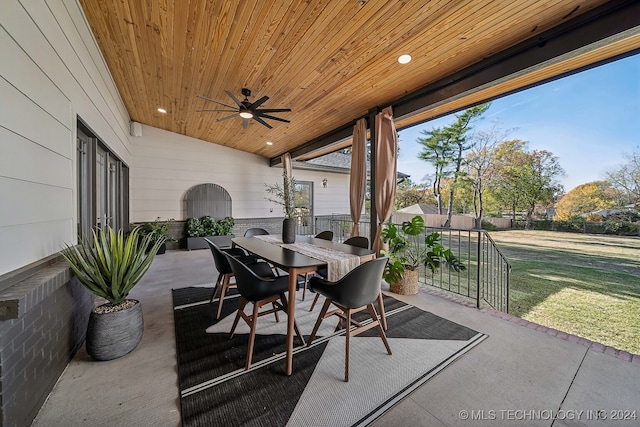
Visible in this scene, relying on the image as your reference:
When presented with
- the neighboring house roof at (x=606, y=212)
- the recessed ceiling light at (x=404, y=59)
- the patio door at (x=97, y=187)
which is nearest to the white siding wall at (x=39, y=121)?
the patio door at (x=97, y=187)

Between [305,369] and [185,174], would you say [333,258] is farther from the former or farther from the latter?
[185,174]

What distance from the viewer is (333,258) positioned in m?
2.16

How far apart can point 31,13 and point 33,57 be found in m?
0.26

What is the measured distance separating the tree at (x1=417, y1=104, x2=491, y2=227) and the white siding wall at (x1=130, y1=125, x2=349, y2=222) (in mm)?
4792

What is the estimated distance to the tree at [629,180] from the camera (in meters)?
3.18

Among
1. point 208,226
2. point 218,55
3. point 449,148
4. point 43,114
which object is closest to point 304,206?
point 208,226

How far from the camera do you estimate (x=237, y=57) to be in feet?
9.23

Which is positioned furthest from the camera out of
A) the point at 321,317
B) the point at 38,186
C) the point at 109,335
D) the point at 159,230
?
the point at 159,230

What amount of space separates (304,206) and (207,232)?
11.0 ft

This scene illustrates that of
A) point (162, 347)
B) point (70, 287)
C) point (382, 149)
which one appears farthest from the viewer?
point (382, 149)

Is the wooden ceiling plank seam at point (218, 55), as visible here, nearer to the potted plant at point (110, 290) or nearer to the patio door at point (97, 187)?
the patio door at point (97, 187)

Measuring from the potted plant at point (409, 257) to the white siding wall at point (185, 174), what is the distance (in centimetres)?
533

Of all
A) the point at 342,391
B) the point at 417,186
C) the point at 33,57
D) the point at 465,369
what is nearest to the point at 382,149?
the point at 465,369

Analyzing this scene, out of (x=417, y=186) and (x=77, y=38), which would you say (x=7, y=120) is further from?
(x=417, y=186)
